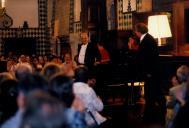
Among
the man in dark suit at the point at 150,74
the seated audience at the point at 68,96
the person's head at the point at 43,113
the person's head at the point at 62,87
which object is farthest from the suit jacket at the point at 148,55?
the person's head at the point at 43,113

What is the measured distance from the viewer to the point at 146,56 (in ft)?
26.2

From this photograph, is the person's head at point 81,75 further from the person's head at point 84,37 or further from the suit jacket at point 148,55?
the person's head at point 84,37

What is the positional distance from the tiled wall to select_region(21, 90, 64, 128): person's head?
1500cm

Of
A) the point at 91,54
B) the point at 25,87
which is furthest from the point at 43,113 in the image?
the point at 91,54

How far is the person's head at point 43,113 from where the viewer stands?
7.99 feet

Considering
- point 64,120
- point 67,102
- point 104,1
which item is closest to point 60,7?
point 104,1

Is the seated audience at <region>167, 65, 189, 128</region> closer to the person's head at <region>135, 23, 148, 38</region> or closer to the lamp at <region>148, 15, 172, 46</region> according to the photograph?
the person's head at <region>135, 23, 148, 38</region>

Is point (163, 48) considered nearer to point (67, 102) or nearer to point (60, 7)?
point (67, 102)

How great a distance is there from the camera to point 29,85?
11.2ft

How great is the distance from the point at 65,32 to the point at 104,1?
4.41 metres

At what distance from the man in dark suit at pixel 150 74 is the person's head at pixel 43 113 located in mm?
5499

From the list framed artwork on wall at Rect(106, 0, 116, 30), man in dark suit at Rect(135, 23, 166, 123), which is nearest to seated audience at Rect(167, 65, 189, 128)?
man in dark suit at Rect(135, 23, 166, 123)

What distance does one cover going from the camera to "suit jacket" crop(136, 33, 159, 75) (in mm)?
7980

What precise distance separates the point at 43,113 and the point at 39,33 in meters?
15.4
